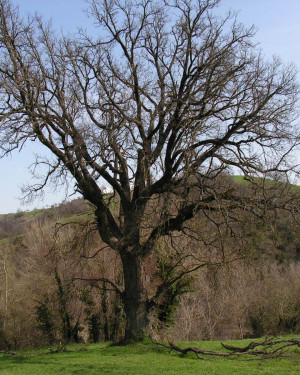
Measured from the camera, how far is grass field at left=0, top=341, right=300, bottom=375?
941 centimetres

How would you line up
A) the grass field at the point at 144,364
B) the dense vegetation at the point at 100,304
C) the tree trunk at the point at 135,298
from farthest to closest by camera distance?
the dense vegetation at the point at 100,304 < the tree trunk at the point at 135,298 < the grass field at the point at 144,364

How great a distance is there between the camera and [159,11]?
14195mm

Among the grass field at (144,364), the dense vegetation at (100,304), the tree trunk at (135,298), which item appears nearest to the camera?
the grass field at (144,364)

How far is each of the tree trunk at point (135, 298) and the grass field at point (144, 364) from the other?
928 mm

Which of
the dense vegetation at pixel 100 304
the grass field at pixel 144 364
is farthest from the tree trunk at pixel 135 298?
the dense vegetation at pixel 100 304

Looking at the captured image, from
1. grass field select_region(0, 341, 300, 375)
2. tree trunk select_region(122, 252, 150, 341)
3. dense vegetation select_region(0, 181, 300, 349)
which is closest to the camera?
grass field select_region(0, 341, 300, 375)

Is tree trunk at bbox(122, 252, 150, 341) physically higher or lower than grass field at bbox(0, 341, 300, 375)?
higher

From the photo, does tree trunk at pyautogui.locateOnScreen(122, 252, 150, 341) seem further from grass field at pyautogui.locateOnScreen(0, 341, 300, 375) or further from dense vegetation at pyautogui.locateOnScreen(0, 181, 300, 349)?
dense vegetation at pyautogui.locateOnScreen(0, 181, 300, 349)

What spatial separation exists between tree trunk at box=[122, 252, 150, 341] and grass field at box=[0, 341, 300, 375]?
3.05 feet

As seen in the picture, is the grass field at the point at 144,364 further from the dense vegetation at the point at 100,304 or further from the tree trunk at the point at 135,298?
the dense vegetation at the point at 100,304

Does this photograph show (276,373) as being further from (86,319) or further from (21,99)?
(86,319)

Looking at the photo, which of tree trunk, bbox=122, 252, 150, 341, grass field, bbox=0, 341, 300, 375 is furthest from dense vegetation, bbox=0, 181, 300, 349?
grass field, bbox=0, 341, 300, 375

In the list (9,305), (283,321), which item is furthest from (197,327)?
(9,305)

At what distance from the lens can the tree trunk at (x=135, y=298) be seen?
45.3 ft
